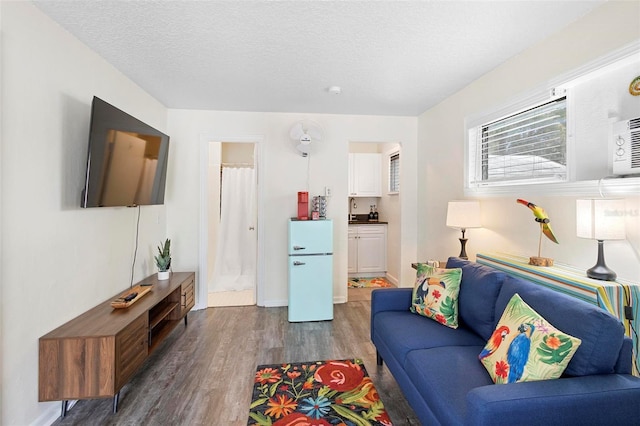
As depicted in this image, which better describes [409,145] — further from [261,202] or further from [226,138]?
[226,138]

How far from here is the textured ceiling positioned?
5.71 feet

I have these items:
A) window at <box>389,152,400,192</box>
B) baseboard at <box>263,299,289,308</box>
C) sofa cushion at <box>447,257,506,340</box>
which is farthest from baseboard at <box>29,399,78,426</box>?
window at <box>389,152,400,192</box>

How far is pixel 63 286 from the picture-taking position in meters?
1.93

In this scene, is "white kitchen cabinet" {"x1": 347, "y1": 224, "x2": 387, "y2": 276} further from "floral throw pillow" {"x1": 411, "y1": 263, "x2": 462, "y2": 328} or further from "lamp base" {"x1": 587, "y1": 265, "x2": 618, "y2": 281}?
"lamp base" {"x1": 587, "y1": 265, "x2": 618, "y2": 281}

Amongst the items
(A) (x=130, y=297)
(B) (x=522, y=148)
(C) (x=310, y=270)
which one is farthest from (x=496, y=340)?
(A) (x=130, y=297)

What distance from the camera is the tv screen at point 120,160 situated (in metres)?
1.96

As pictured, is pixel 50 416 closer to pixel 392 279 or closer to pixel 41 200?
pixel 41 200

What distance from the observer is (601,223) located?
1.54 meters

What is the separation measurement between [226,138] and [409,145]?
253 cm

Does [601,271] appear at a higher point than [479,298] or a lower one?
higher

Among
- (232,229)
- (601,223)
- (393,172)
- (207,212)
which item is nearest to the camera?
(601,223)

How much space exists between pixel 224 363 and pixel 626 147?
10.4 ft

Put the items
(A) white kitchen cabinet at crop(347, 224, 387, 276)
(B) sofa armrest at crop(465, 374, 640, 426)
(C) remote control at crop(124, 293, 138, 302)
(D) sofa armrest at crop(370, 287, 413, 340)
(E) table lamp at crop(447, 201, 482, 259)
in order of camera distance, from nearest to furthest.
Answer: (B) sofa armrest at crop(465, 374, 640, 426) → (C) remote control at crop(124, 293, 138, 302) → (D) sofa armrest at crop(370, 287, 413, 340) → (E) table lamp at crop(447, 201, 482, 259) → (A) white kitchen cabinet at crop(347, 224, 387, 276)

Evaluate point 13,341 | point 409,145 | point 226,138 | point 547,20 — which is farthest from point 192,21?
point 409,145
